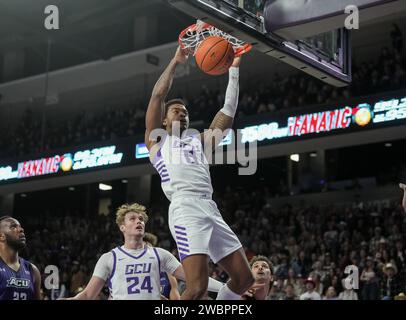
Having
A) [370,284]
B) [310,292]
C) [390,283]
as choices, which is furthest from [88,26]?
[390,283]

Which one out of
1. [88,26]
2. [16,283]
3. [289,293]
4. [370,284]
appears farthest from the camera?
[88,26]

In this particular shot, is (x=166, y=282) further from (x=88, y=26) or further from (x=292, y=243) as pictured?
(x=88, y=26)

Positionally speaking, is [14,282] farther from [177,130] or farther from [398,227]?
[398,227]

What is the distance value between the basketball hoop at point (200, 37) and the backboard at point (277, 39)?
0.38ft

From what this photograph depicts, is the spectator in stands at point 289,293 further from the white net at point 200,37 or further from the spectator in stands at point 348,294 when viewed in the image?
the white net at point 200,37

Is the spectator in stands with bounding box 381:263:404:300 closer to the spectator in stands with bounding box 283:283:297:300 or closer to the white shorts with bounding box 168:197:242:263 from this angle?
the spectator in stands with bounding box 283:283:297:300

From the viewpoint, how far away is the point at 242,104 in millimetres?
17328

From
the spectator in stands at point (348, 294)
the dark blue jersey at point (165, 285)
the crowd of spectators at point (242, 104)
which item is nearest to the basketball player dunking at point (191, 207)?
the dark blue jersey at point (165, 285)

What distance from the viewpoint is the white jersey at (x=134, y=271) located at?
506cm

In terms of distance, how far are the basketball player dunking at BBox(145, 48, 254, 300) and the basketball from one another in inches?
11.9

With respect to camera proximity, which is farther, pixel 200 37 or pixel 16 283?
pixel 200 37

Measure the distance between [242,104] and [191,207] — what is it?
42.6 feet

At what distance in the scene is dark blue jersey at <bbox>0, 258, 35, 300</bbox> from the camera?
17.0ft
